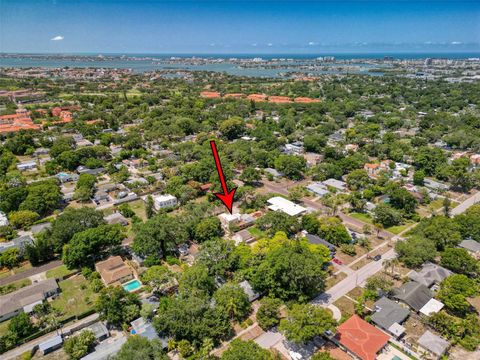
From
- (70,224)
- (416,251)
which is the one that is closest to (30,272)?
(70,224)

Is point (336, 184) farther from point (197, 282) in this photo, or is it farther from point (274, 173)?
point (197, 282)

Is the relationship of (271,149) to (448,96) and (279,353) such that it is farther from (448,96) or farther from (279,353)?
(448,96)

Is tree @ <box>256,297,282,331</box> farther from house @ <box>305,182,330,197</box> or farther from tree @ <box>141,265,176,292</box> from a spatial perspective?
house @ <box>305,182,330,197</box>

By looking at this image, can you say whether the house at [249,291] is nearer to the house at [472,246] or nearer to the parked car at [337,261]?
the parked car at [337,261]

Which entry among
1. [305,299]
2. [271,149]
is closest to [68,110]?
[271,149]

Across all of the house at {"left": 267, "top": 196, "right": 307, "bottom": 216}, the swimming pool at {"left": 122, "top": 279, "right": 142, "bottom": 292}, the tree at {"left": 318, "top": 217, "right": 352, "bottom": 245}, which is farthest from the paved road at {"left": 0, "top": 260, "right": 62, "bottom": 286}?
the tree at {"left": 318, "top": 217, "right": 352, "bottom": 245}
